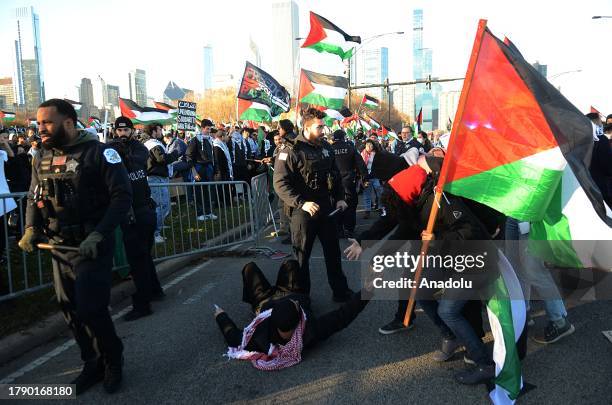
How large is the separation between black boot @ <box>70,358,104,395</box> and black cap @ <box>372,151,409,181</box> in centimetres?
267

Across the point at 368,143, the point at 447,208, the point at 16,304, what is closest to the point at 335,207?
the point at 447,208

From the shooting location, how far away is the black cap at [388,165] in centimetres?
428

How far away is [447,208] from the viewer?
353 cm

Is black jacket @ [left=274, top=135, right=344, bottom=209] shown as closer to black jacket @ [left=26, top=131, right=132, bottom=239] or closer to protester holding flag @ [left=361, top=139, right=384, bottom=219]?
black jacket @ [left=26, top=131, right=132, bottom=239]

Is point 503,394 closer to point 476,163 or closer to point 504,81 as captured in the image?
point 476,163

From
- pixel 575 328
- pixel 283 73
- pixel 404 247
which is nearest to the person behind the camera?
pixel 404 247

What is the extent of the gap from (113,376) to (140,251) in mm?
1841

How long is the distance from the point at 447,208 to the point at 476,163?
1.21 ft

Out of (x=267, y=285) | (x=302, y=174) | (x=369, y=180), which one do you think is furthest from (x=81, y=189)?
(x=369, y=180)

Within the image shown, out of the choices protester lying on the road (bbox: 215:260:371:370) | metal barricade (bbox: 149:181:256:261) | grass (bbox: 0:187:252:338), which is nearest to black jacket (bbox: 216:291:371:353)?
protester lying on the road (bbox: 215:260:371:370)

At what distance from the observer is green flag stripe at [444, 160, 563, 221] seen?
3.31 m

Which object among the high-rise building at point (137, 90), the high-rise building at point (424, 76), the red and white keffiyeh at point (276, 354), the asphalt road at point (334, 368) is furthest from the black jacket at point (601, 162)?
the high-rise building at point (424, 76)

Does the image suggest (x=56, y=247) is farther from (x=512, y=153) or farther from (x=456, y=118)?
(x=512, y=153)

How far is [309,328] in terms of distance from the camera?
402 cm
